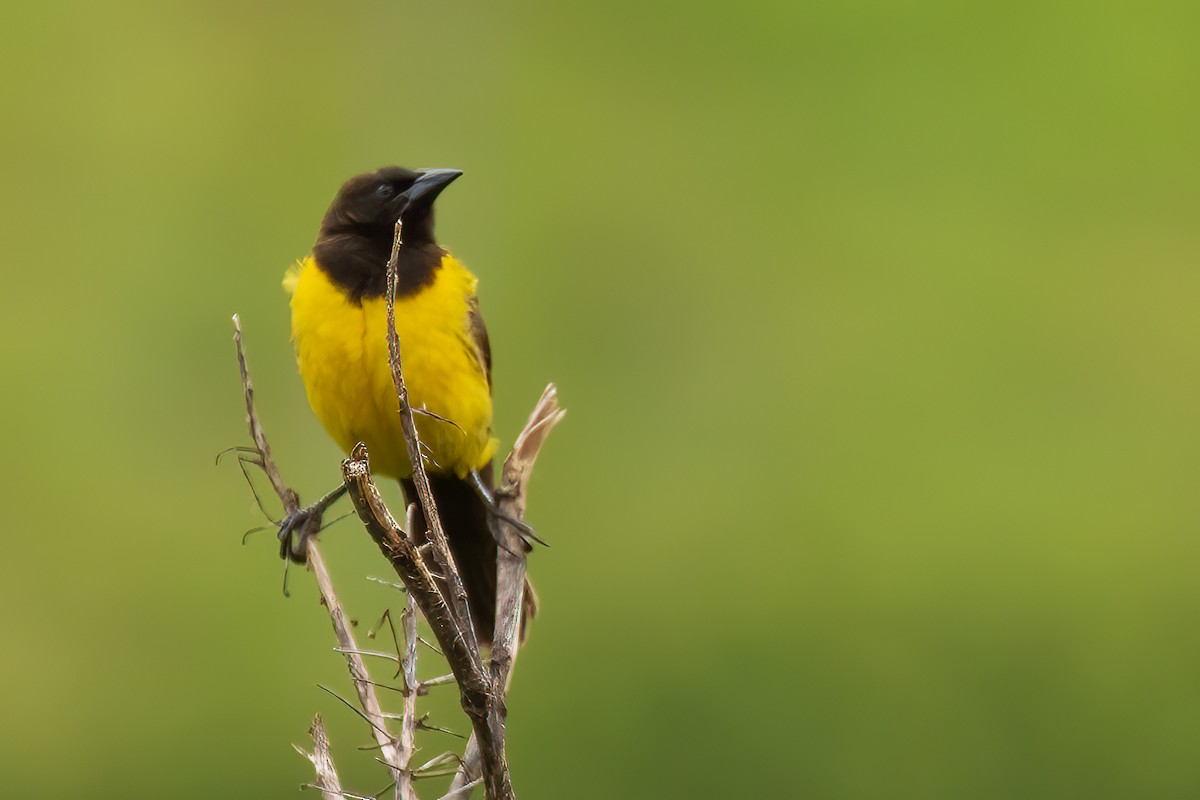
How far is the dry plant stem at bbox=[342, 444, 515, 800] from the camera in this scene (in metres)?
2.62

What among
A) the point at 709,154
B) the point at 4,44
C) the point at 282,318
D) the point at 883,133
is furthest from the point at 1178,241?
the point at 4,44

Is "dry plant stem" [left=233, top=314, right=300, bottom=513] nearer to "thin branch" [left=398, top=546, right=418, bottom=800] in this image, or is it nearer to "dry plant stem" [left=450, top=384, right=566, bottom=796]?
"thin branch" [left=398, top=546, right=418, bottom=800]

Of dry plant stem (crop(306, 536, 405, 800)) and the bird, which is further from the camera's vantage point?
the bird

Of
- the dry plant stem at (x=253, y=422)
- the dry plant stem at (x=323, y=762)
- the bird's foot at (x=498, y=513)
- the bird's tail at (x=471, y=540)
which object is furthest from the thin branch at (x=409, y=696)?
the bird's tail at (x=471, y=540)

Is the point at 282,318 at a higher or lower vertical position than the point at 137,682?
higher

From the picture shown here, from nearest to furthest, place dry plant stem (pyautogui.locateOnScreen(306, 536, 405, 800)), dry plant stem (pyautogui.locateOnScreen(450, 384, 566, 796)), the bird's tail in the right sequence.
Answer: dry plant stem (pyautogui.locateOnScreen(306, 536, 405, 800)) < dry plant stem (pyautogui.locateOnScreen(450, 384, 566, 796)) < the bird's tail

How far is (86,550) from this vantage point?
603 inches

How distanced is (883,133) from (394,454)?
18193mm

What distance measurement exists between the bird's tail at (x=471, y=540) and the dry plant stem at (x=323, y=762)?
120 cm

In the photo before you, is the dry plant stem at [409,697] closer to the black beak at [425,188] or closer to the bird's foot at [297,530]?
the bird's foot at [297,530]

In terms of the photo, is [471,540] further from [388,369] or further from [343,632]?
[343,632]

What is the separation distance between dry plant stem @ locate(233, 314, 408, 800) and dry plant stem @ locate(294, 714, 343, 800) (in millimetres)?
28

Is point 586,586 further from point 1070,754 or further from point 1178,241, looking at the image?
point 1178,241

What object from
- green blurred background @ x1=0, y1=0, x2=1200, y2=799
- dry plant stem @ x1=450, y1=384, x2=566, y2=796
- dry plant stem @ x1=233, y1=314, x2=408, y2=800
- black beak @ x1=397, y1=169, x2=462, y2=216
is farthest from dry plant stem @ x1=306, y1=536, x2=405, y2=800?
green blurred background @ x1=0, y1=0, x2=1200, y2=799
